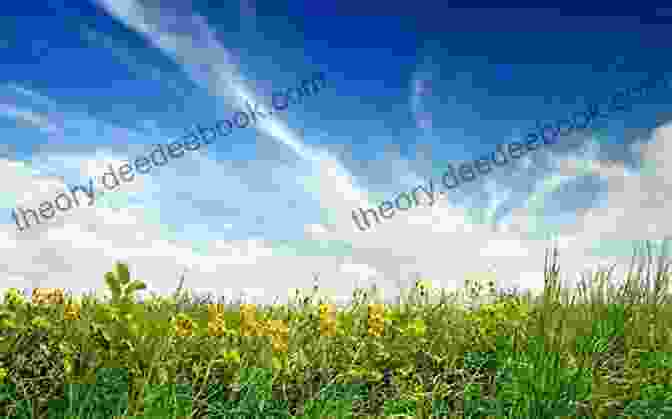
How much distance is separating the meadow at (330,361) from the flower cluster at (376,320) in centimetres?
1

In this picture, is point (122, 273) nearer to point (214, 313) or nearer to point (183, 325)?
point (183, 325)

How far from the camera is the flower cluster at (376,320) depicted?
20.2 feet

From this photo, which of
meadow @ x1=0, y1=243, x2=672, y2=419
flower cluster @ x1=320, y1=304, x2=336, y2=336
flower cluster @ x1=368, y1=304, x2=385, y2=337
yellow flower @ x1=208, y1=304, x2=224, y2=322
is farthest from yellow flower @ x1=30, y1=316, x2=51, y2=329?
flower cluster @ x1=368, y1=304, x2=385, y2=337

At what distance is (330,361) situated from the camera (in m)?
5.92

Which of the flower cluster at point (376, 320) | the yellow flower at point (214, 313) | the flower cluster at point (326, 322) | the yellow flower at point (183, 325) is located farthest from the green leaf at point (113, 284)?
the flower cluster at point (376, 320)

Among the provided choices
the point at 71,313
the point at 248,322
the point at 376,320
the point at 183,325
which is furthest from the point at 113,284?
the point at 376,320

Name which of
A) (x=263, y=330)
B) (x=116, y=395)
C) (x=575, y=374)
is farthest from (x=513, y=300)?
(x=116, y=395)

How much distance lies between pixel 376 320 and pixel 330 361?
0.62 m

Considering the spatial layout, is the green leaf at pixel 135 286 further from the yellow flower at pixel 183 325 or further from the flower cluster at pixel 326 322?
the flower cluster at pixel 326 322

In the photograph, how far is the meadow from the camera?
4.75 meters

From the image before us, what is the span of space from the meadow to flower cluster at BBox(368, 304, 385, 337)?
0.04 feet

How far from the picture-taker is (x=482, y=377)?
6.23 m

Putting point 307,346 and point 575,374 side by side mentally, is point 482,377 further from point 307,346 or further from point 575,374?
point 307,346

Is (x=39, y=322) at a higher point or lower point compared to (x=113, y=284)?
lower
